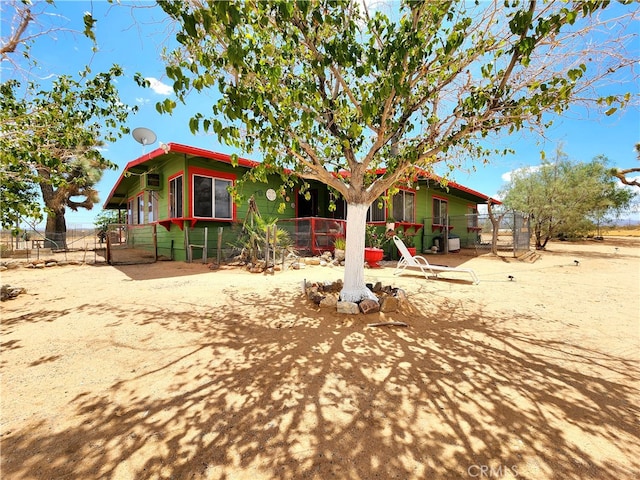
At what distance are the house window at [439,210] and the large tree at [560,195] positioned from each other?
547 centimetres

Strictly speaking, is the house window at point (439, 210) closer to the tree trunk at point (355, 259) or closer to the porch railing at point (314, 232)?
the porch railing at point (314, 232)

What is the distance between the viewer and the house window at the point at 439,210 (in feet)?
50.6

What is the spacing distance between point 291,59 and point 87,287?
20.6ft

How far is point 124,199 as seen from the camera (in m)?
18.5

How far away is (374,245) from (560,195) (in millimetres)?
14940

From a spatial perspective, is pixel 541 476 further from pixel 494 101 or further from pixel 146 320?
pixel 146 320

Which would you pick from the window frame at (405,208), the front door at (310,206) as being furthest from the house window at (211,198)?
the window frame at (405,208)

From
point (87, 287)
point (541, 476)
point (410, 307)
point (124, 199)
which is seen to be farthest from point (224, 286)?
point (124, 199)

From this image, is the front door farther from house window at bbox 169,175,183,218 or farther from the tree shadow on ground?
the tree shadow on ground

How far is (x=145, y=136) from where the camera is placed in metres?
11.1

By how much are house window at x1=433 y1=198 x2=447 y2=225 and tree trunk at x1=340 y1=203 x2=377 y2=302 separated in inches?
473

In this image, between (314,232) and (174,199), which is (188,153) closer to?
(174,199)

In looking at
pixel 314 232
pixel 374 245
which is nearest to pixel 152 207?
pixel 314 232
